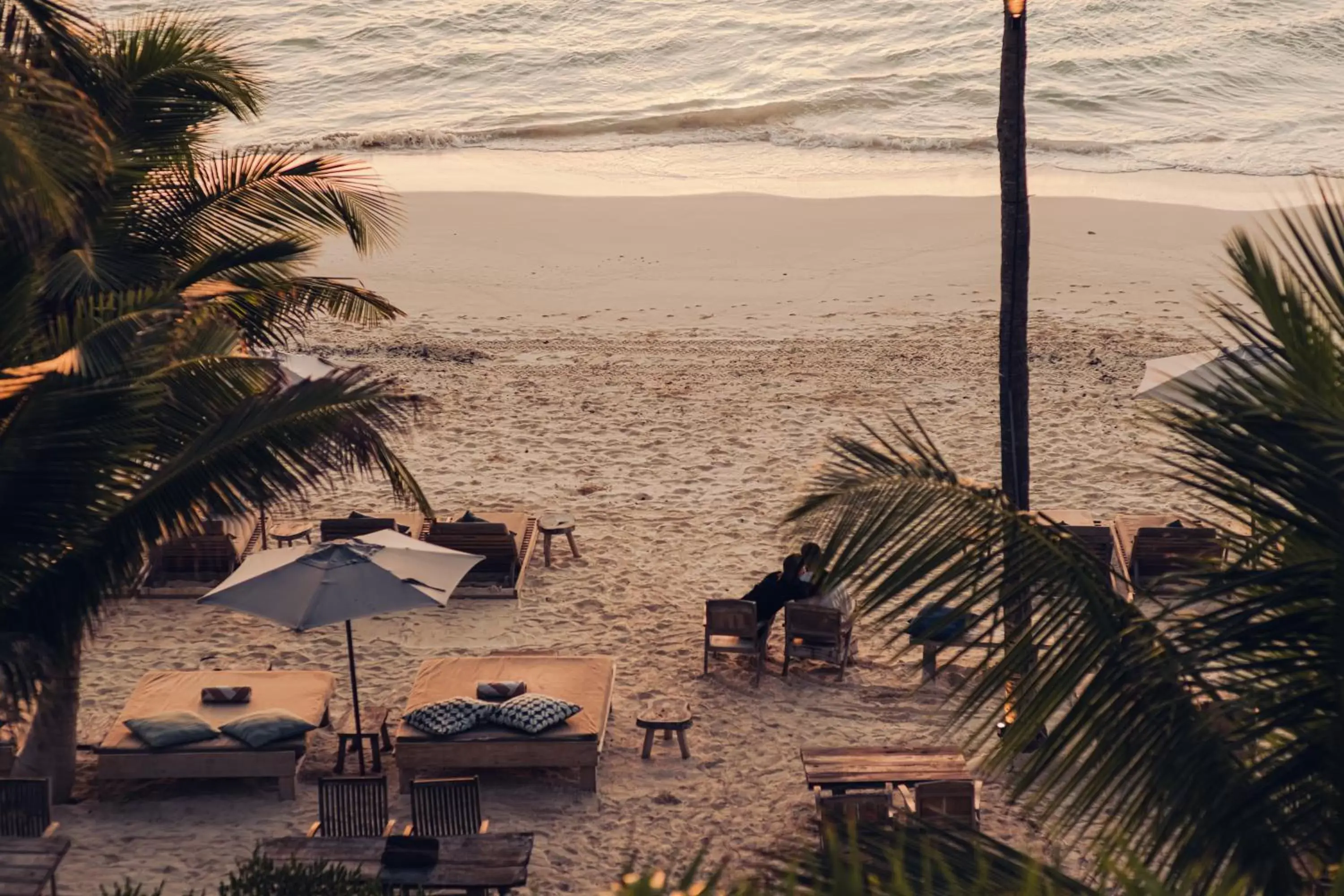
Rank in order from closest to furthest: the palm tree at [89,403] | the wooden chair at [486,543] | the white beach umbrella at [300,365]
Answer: the palm tree at [89,403] < the wooden chair at [486,543] < the white beach umbrella at [300,365]

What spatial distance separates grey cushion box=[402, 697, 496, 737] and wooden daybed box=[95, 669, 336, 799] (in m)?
0.60

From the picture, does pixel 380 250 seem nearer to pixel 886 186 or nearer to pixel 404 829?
pixel 886 186

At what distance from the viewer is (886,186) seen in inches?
1069

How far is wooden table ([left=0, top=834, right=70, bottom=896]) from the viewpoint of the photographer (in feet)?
22.0

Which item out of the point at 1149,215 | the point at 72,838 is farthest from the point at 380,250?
the point at 72,838

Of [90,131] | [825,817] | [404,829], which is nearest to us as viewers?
[90,131]

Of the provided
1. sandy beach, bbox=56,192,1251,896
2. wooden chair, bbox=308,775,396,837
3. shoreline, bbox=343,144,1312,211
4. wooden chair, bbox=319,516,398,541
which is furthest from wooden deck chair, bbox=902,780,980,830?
shoreline, bbox=343,144,1312,211

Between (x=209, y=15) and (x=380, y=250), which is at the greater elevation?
(x=209, y=15)

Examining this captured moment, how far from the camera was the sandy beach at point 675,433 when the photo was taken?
8617mm

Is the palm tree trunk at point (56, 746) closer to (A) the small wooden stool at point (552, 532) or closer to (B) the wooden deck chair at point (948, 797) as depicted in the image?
(A) the small wooden stool at point (552, 532)

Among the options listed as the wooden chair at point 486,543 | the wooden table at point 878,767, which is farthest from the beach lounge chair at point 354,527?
the wooden table at point 878,767

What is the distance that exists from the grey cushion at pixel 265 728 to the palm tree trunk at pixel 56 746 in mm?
807

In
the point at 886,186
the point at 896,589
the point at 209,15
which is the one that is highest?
the point at 209,15

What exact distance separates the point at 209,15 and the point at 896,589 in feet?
144
